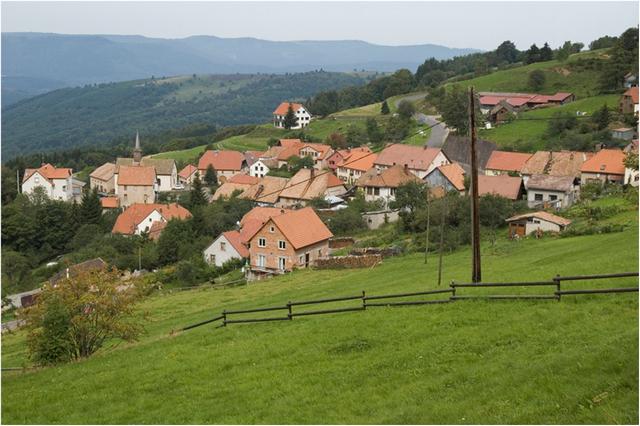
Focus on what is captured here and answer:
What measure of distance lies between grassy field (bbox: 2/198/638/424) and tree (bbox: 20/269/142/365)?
2.91 feet

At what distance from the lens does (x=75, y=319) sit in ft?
71.6

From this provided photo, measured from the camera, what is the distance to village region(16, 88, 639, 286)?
5184 cm

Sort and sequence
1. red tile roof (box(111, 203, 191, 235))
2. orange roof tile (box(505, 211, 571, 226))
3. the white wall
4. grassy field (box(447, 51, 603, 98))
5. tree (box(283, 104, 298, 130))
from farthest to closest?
tree (box(283, 104, 298, 130)) < grassy field (box(447, 51, 603, 98)) < red tile roof (box(111, 203, 191, 235)) < the white wall < orange roof tile (box(505, 211, 571, 226))

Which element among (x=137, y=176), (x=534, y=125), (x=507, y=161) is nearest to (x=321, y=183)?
(x=507, y=161)

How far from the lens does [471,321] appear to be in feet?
58.6

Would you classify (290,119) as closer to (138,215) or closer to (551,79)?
(551,79)

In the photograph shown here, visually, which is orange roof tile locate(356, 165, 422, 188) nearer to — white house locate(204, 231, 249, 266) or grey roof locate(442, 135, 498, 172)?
grey roof locate(442, 135, 498, 172)

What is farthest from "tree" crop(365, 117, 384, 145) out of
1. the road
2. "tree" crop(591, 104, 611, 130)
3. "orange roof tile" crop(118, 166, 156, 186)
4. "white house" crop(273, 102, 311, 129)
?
"white house" crop(273, 102, 311, 129)

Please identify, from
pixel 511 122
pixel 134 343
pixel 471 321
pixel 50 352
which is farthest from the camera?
pixel 511 122

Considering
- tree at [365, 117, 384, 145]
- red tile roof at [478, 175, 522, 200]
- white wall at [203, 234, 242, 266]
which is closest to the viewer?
white wall at [203, 234, 242, 266]

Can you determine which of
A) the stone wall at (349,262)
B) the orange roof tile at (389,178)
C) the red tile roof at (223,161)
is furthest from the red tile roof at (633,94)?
the red tile roof at (223,161)

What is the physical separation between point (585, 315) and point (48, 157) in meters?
152

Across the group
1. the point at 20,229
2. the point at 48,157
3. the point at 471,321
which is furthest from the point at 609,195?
the point at 48,157

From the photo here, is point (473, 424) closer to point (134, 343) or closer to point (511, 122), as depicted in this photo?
point (134, 343)
